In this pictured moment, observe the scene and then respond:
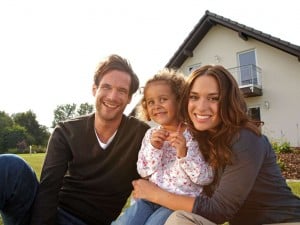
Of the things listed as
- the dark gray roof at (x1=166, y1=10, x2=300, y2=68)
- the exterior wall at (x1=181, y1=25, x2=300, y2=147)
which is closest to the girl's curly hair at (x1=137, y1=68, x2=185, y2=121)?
the dark gray roof at (x1=166, y1=10, x2=300, y2=68)

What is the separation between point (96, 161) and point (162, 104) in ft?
2.40

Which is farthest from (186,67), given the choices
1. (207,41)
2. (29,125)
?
(29,125)

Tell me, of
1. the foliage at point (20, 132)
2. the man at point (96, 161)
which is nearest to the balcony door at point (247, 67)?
the man at point (96, 161)

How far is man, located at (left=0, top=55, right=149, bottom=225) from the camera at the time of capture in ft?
10.1

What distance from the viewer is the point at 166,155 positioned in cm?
304

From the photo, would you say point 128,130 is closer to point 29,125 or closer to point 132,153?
point 132,153

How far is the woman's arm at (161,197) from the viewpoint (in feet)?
7.88

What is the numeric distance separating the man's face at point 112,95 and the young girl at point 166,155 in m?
0.21

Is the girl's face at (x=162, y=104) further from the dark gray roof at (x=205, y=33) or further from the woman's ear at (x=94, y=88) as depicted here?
the dark gray roof at (x=205, y=33)

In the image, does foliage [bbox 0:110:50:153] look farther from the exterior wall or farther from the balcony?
the balcony

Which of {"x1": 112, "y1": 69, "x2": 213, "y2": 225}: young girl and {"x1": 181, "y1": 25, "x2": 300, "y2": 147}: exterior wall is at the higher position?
{"x1": 181, "y1": 25, "x2": 300, "y2": 147}: exterior wall

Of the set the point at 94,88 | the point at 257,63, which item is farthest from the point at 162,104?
the point at 257,63

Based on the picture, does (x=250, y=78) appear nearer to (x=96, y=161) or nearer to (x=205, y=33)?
(x=205, y=33)

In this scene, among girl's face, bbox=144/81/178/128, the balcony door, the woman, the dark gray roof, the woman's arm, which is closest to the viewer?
the woman
